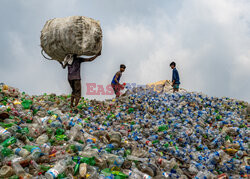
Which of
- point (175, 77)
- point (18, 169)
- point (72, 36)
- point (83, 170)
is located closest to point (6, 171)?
point (18, 169)

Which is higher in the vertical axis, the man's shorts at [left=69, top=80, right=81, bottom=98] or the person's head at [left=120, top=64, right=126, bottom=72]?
the person's head at [left=120, top=64, right=126, bottom=72]

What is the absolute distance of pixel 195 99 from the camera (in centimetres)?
727

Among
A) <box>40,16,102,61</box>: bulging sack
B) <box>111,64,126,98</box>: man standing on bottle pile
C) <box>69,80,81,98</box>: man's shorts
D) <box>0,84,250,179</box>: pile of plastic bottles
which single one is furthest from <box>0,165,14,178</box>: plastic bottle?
<box>111,64,126,98</box>: man standing on bottle pile

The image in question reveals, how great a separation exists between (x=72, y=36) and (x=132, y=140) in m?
3.46

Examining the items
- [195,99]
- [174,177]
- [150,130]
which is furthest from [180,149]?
[195,99]

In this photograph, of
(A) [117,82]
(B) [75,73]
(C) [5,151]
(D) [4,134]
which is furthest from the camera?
(A) [117,82]

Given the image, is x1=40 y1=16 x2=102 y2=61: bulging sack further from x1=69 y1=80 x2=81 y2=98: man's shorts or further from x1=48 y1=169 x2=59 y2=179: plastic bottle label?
x1=48 y1=169 x2=59 y2=179: plastic bottle label

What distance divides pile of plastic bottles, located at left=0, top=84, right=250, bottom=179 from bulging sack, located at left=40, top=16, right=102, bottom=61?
6.67 ft

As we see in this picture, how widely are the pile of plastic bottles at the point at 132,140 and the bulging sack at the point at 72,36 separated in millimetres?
2032

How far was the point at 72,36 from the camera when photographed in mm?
5984

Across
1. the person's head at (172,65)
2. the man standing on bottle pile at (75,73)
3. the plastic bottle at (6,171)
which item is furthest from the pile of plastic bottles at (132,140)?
the person's head at (172,65)

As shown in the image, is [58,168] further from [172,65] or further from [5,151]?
[172,65]

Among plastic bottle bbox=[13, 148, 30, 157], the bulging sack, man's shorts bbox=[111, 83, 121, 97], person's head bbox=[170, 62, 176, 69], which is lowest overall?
plastic bottle bbox=[13, 148, 30, 157]

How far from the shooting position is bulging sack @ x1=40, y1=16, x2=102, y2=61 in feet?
19.7
